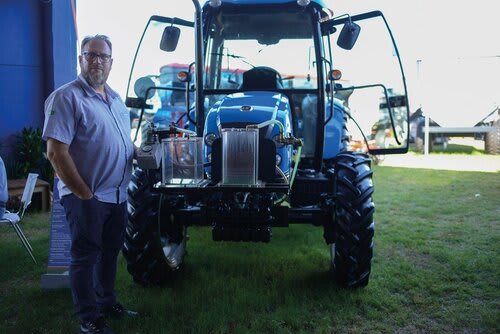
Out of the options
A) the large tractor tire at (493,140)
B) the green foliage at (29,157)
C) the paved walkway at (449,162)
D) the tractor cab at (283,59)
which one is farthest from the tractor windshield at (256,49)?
the large tractor tire at (493,140)

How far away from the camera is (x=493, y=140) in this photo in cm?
1504

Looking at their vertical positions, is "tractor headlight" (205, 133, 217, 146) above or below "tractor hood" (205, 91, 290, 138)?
below

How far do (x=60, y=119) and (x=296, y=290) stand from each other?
211 cm

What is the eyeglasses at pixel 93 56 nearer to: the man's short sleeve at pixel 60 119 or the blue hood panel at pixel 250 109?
the man's short sleeve at pixel 60 119

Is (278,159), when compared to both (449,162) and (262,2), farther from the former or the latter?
(449,162)

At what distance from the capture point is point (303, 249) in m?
4.75

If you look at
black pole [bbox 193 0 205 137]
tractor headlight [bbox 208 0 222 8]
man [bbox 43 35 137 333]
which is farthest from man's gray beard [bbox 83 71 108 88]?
tractor headlight [bbox 208 0 222 8]

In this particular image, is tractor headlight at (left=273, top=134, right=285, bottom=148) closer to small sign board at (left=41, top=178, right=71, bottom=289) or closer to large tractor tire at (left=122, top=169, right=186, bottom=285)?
large tractor tire at (left=122, top=169, right=186, bottom=285)

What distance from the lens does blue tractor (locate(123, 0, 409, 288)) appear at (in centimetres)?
306

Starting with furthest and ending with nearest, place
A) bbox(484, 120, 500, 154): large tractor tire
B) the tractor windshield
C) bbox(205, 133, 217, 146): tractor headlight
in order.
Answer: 1. bbox(484, 120, 500, 154): large tractor tire
2. the tractor windshield
3. bbox(205, 133, 217, 146): tractor headlight

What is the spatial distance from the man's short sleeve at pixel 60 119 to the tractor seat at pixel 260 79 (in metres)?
1.79

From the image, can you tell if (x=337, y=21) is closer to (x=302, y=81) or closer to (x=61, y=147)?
(x=302, y=81)

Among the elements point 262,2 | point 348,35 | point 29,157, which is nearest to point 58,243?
point 262,2

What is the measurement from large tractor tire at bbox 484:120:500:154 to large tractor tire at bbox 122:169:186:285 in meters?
14.0
